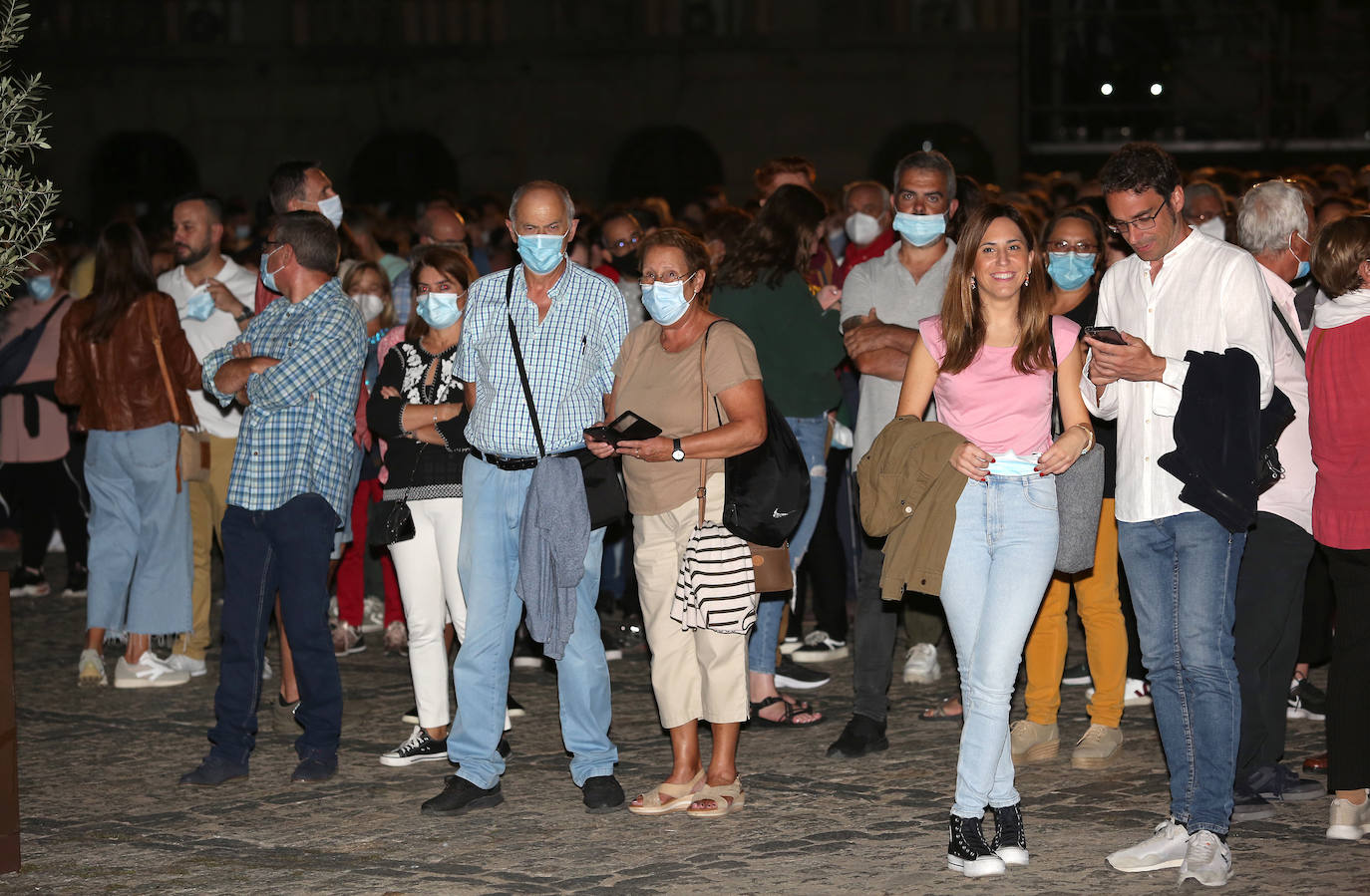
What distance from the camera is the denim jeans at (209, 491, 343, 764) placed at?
20.9 ft

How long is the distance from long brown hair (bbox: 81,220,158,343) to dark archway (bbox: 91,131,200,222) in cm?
1933

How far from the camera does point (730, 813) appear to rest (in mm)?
5875

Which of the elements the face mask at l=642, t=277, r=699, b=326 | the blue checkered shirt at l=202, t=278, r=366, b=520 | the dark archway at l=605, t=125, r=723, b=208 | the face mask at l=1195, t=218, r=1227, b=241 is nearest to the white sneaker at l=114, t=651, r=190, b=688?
the blue checkered shirt at l=202, t=278, r=366, b=520

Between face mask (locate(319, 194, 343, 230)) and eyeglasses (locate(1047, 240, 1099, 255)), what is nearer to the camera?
eyeglasses (locate(1047, 240, 1099, 255))

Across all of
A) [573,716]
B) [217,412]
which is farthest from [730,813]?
[217,412]

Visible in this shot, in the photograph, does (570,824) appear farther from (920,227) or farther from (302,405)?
(920,227)

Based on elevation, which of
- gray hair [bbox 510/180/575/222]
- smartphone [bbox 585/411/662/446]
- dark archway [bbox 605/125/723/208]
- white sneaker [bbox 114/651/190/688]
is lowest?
white sneaker [bbox 114/651/190/688]

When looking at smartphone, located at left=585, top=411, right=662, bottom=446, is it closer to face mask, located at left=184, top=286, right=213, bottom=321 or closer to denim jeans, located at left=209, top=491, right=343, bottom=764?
denim jeans, located at left=209, top=491, right=343, bottom=764

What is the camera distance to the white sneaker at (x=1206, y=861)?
502 cm

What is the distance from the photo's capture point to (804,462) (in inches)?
235

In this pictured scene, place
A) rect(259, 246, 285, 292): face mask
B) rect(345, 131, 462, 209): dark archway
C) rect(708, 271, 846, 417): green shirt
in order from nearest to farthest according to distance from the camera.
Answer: rect(259, 246, 285, 292): face mask, rect(708, 271, 846, 417): green shirt, rect(345, 131, 462, 209): dark archway

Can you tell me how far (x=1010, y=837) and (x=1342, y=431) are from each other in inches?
68.6

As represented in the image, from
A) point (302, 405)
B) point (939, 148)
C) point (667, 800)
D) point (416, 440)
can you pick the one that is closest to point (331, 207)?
point (302, 405)

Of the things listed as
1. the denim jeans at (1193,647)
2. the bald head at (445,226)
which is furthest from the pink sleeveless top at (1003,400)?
the bald head at (445,226)
